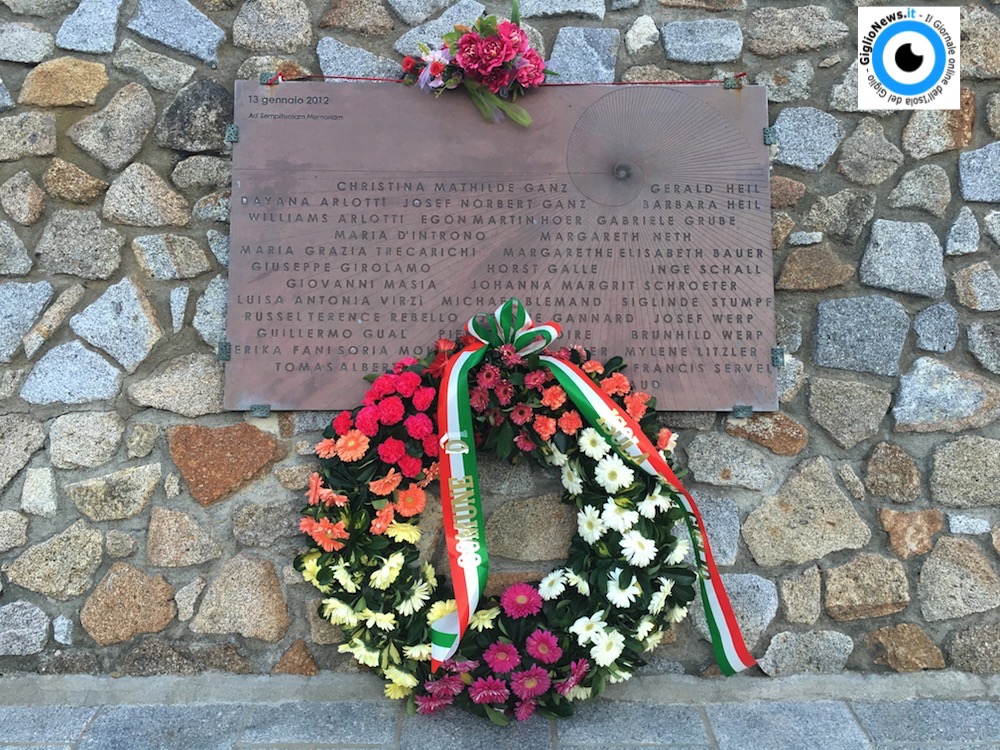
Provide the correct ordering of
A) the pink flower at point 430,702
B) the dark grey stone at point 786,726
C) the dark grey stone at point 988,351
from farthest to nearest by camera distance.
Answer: the dark grey stone at point 988,351, the pink flower at point 430,702, the dark grey stone at point 786,726

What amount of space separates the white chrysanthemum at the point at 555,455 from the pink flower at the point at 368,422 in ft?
1.82

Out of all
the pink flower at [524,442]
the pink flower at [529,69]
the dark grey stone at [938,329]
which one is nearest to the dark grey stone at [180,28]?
the pink flower at [529,69]

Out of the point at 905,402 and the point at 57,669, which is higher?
the point at 905,402

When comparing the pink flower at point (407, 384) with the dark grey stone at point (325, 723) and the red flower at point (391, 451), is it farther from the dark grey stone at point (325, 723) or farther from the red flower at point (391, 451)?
the dark grey stone at point (325, 723)

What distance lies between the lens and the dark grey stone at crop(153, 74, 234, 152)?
2.57 m

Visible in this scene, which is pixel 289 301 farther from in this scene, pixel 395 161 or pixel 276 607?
pixel 276 607

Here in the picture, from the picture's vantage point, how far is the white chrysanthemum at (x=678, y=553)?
2.26 meters

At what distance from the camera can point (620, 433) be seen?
214 cm

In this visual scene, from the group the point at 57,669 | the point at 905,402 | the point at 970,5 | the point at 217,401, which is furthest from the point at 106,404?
the point at 970,5

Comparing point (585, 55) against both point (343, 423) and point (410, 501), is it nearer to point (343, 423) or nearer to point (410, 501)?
point (343, 423)

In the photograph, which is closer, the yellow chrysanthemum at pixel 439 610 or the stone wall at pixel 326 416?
the yellow chrysanthemum at pixel 439 610

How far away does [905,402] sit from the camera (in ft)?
8.18

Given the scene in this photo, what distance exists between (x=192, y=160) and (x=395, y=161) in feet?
2.43

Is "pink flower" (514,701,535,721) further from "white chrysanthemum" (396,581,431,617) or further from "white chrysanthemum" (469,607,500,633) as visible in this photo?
"white chrysanthemum" (396,581,431,617)
